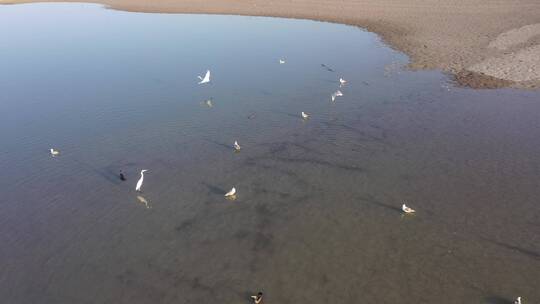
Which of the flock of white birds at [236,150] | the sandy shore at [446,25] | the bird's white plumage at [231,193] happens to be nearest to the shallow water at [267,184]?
the flock of white birds at [236,150]

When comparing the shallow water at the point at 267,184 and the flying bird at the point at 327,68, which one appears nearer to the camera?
the shallow water at the point at 267,184

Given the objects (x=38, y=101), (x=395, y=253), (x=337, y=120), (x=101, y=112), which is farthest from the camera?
(x=38, y=101)

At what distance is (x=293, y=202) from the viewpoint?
1836 cm

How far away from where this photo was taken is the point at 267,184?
19.6 m

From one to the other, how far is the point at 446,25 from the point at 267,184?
1073 inches

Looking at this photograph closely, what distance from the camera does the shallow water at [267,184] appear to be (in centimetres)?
1481

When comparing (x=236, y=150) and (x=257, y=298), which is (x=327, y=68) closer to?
(x=236, y=150)

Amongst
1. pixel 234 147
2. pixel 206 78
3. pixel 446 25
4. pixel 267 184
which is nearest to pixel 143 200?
pixel 267 184

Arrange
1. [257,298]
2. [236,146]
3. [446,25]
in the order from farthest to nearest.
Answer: [446,25]
[236,146]
[257,298]

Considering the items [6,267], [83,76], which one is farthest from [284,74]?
[6,267]

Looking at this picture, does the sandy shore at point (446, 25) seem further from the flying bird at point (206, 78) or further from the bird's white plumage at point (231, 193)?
the bird's white plumage at point (231, 193)

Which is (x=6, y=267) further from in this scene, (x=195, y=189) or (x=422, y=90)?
(x=422, y=90)

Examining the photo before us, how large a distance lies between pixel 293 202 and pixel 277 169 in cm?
257

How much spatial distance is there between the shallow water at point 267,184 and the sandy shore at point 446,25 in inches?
106
